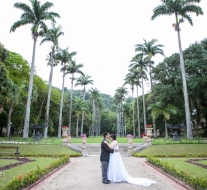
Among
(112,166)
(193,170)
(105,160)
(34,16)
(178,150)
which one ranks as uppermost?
(34,16)

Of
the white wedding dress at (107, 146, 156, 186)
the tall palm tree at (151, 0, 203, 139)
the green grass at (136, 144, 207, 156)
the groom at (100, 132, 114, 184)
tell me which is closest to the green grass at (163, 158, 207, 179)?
the white wedding dress at (107, 146, 156, 186)

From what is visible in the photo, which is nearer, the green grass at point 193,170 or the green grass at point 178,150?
the green grass at point 193,170

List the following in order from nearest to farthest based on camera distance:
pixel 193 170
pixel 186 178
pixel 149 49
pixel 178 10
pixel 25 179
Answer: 1. pixel 25 179
2. pixel 186 178
3. pixel 193 170
4. pixel 178 10
5. pixel 149 49

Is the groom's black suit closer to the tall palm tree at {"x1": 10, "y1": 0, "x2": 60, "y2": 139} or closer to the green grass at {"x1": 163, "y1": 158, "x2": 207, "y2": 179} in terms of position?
the green grass at {"x1": 163, "y1": 158, "x2": 207, "y2": 179}

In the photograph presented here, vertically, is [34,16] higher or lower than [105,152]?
higher

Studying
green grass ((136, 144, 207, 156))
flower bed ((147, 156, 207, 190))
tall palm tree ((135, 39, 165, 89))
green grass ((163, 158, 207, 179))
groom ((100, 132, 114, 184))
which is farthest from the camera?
tall palm tree ((135, 39, 165, 89))

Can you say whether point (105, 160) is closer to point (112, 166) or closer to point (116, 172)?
point (112, 166)

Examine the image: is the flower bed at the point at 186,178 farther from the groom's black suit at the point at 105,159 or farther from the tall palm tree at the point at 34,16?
the tall palm tree at the point at 34,16

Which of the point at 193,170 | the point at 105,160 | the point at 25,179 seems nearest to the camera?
the point at 25,179

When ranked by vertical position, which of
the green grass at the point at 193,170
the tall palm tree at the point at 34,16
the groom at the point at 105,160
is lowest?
the green grass at the point at 193,170

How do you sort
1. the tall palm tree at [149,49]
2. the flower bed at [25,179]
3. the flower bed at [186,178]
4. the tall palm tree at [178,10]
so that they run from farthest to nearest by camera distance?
1. the tall palm tree at [149,49]
2. the tall palm tree at [178,10]
3. the flower bed at [186,178]
4. the flower bed at [25,179]

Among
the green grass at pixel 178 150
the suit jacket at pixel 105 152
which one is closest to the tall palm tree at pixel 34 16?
the green grass at pixel 178 150

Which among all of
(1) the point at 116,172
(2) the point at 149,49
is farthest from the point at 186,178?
(2) the point at 149,49

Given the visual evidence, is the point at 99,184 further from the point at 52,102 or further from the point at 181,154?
the point at 52,102
